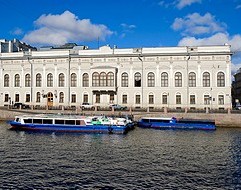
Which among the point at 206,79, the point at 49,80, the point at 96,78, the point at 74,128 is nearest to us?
the point at 74,128

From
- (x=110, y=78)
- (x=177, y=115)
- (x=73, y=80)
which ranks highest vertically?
(x=110, y=78)

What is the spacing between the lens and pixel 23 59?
61.7m

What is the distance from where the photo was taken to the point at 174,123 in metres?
43.4

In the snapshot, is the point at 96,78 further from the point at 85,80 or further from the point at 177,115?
the point at 177,115

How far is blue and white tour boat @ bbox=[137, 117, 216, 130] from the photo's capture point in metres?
41.9

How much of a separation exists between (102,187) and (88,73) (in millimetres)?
44214

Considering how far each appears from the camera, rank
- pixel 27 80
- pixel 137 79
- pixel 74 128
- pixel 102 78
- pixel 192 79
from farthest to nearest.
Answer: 1. pixel 27 80
2. pixel 102 78
3. pixel 137 79
4. pixel 192 79
5. pixel 74 128

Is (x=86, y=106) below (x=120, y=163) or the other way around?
the other way around

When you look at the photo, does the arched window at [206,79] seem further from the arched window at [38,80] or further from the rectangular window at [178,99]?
the arched window at [38,80]

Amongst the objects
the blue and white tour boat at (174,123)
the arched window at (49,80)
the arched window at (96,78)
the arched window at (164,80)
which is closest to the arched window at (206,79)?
the arched window at (164,80)

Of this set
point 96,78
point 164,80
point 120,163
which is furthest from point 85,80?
point 120,163

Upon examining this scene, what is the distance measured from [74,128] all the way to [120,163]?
19.3 meters

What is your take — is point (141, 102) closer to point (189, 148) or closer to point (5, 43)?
point (189, 148)

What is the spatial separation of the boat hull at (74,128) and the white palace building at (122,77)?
17091 mm
